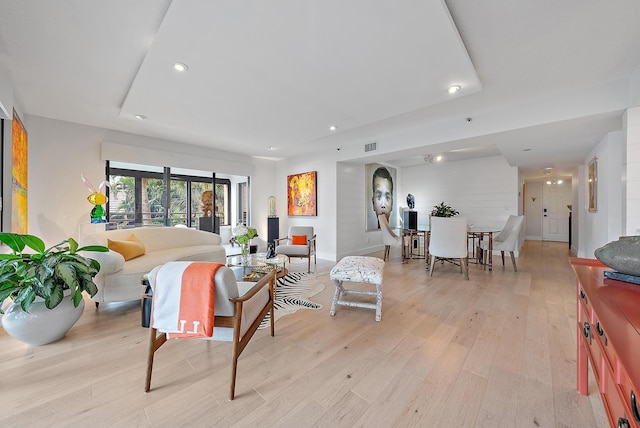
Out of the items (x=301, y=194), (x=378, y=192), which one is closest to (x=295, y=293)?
(x=301, y=194)

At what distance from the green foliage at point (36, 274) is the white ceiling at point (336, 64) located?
66.3 inches

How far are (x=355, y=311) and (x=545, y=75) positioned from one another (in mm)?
3140

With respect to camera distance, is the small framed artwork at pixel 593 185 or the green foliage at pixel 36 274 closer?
the green foliage at pixel 36 274

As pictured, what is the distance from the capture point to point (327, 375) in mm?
1666

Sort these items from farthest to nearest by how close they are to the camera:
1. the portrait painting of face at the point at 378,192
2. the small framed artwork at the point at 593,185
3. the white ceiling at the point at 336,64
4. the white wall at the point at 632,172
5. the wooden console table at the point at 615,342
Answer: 1. the portrait painting of face at the point at 378,192
2. the small framed artwork at the point at 593,185
3. the white wall at the point at 632,172
4. the white ceiling at the point at 336,64
5. the wooden console table at the point at 615,342

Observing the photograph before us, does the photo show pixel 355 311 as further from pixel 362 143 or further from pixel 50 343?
pixel 362 143

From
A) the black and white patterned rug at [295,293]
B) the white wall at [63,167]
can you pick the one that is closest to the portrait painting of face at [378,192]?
the black and white patterned rug at [295,293]

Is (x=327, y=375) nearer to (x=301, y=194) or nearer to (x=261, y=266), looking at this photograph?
(x=261, y=266)

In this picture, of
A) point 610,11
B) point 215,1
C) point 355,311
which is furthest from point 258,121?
point 610,11

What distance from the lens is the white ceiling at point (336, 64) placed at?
1.76m

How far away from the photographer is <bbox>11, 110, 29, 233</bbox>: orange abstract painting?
9.88 feet

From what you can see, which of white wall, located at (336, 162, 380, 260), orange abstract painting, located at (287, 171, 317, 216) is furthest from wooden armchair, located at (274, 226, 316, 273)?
orange abstract painting, located at (287, 171, 317, 216)

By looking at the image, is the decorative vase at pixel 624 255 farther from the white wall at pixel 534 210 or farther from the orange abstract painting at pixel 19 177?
the white wall at pixel 534 210

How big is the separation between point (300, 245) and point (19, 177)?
3.90m
